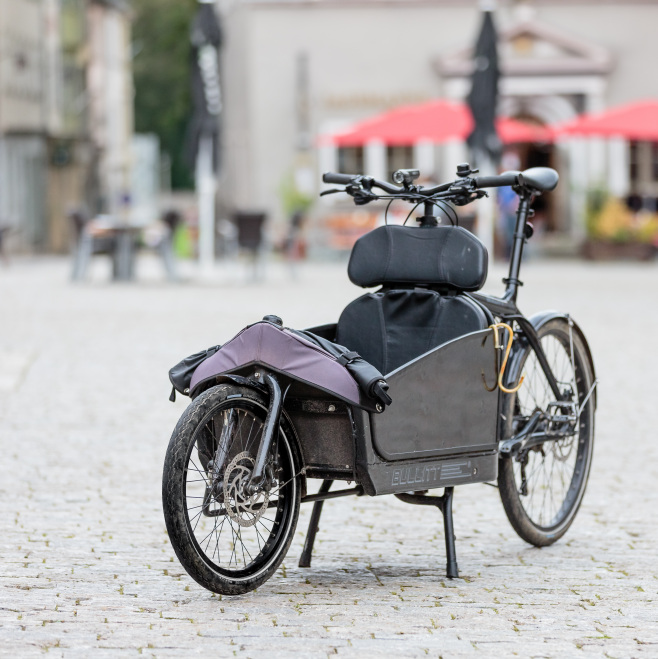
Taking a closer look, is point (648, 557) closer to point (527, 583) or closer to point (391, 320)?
point (527, 583)

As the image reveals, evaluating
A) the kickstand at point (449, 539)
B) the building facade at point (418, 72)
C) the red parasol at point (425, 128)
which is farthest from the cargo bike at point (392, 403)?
the building facade at point (418, 72)

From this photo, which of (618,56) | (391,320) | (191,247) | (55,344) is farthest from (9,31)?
(391,320)

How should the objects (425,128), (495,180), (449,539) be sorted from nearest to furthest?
(449,539), (495,180), (425,128)

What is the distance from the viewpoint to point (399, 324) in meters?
5.88

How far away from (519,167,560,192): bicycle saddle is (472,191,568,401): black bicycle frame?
0.07 metres

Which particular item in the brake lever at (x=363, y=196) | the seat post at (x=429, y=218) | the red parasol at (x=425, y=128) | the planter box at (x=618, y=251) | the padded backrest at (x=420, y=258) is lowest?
the planter box at (x=618, y=251)

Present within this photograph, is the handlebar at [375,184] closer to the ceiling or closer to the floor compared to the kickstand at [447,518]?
closer to the ceiling

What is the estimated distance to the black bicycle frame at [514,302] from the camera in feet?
19.7

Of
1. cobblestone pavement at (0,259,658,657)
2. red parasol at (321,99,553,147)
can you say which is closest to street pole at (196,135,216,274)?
red parasol at (321,99,553,147)

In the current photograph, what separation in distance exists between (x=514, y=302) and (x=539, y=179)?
0.48 metres

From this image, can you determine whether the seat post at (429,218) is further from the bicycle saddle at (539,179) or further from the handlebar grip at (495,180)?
the bicycle saddle at (539,179)

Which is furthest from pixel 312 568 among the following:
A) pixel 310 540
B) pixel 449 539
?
pixel 449 539

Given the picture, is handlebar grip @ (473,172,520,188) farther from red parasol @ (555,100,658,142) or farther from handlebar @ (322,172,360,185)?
red parasol @ (555,100,658,142)

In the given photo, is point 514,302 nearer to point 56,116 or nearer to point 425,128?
point 425,128
